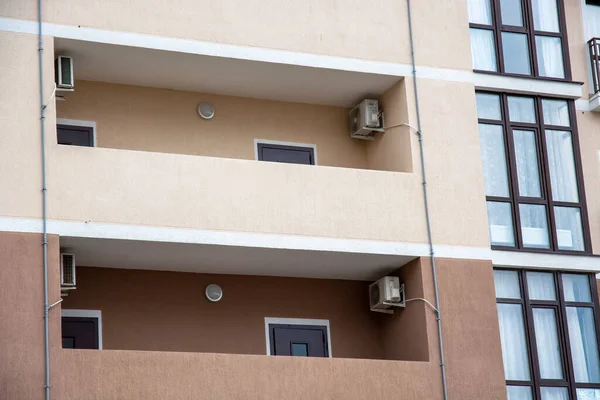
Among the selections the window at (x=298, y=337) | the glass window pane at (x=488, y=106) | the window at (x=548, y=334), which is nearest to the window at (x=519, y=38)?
the glass window pane at (x=488, y=106)

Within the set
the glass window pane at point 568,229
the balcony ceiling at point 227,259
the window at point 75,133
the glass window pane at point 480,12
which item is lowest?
the balcony ceiling at point 227,259

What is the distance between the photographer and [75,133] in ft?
61.6

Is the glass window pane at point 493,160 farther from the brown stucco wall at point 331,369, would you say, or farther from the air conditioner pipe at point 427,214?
the brown stucco wall at point 331,369

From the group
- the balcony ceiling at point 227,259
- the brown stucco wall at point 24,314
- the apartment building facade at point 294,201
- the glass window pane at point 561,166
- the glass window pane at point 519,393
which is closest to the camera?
the brown stucco wall at point 24,314

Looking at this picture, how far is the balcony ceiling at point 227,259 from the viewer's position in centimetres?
1753

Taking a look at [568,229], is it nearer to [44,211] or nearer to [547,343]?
[547,343]

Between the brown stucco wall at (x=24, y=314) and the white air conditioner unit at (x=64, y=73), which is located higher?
the white air conditioner unit at (x=64, y=73)

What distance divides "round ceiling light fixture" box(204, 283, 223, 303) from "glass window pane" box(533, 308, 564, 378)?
474 cm

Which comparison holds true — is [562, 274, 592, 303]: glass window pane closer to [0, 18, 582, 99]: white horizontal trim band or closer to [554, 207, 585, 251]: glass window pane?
[554, 207, 585, 251]: glass window pane

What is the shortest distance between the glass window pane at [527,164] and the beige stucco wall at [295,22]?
58.5 inches

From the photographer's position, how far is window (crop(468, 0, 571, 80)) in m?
20.5

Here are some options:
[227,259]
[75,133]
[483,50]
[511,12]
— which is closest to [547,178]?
[483,50]

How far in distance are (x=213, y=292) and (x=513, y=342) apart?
14.8ft

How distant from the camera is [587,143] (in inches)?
827
